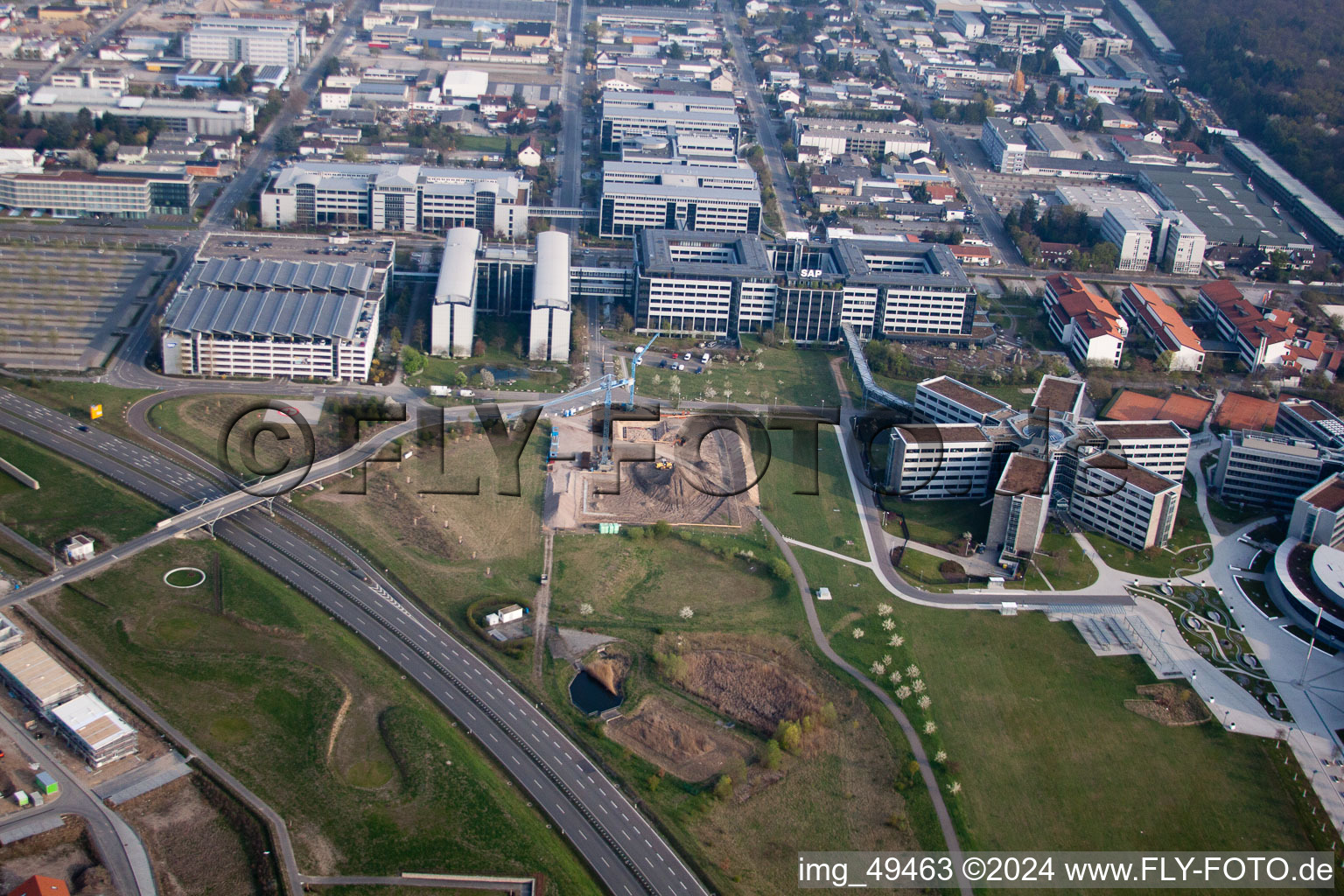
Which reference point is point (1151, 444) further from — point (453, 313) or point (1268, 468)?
point (453, 313)

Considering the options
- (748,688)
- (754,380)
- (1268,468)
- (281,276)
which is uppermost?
Result: (281,276)

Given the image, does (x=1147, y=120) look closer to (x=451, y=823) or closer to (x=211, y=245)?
(x=211, y=245)

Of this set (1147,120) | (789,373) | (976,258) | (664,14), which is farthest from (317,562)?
(664,14)

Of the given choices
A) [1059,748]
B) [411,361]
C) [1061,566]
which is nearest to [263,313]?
[411,361]

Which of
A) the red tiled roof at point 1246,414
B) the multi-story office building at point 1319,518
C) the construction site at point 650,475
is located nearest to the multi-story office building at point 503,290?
the construction site at point 650,475

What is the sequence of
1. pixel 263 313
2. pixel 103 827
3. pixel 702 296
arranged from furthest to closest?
pixel 702 296, pixel 263 313, pixel 103 827

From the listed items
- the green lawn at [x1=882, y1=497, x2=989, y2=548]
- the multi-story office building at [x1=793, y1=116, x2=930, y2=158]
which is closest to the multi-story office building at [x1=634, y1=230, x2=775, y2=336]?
the green lawn at [x1=882, y1=497, x2=989, y2=548]
